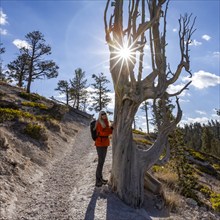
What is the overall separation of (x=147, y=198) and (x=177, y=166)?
15.8ft

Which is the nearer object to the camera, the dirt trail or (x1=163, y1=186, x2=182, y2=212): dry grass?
the dirt trail

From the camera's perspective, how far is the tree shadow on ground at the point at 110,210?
202 inches

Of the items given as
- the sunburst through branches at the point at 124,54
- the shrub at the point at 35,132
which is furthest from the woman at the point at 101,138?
the shrub at the point at 35,132

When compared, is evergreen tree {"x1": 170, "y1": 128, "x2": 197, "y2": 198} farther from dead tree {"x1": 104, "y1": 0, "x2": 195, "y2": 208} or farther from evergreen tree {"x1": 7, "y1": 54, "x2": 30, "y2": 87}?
evergreen tree {"x1": 7, "y1": 54, "x2": 30, "y2": 87}

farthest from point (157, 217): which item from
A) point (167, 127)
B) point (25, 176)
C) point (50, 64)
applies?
point (50, 64)

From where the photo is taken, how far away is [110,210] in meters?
5.38

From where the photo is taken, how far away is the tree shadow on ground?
16.8 ft

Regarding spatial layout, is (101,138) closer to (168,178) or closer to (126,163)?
(126,163)

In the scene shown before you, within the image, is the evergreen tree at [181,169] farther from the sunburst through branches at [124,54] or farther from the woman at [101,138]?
the sunburst through branches at [124,54]

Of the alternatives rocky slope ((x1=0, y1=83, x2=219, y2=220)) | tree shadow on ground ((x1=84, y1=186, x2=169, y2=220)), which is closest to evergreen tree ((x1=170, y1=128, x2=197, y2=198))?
rocky slope ((x1=0, y1=83, x2=219, y2=220))

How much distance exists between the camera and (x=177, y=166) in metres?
11.3

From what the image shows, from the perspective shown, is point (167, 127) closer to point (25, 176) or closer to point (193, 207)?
point (193, 207)

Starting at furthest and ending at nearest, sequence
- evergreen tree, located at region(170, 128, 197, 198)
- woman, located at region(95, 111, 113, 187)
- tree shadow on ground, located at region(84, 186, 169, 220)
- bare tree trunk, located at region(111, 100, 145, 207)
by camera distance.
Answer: evergreen tree, located at region(170, 128, 197, 198), woman, located at region(95, 111, 113, 187), bare tree trunk, located at region(111, 100, 145, 207), tree shadow on ground, located at region(84, 186, 169, 220)

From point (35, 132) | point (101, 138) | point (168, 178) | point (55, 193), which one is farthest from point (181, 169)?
point (55, 193)
